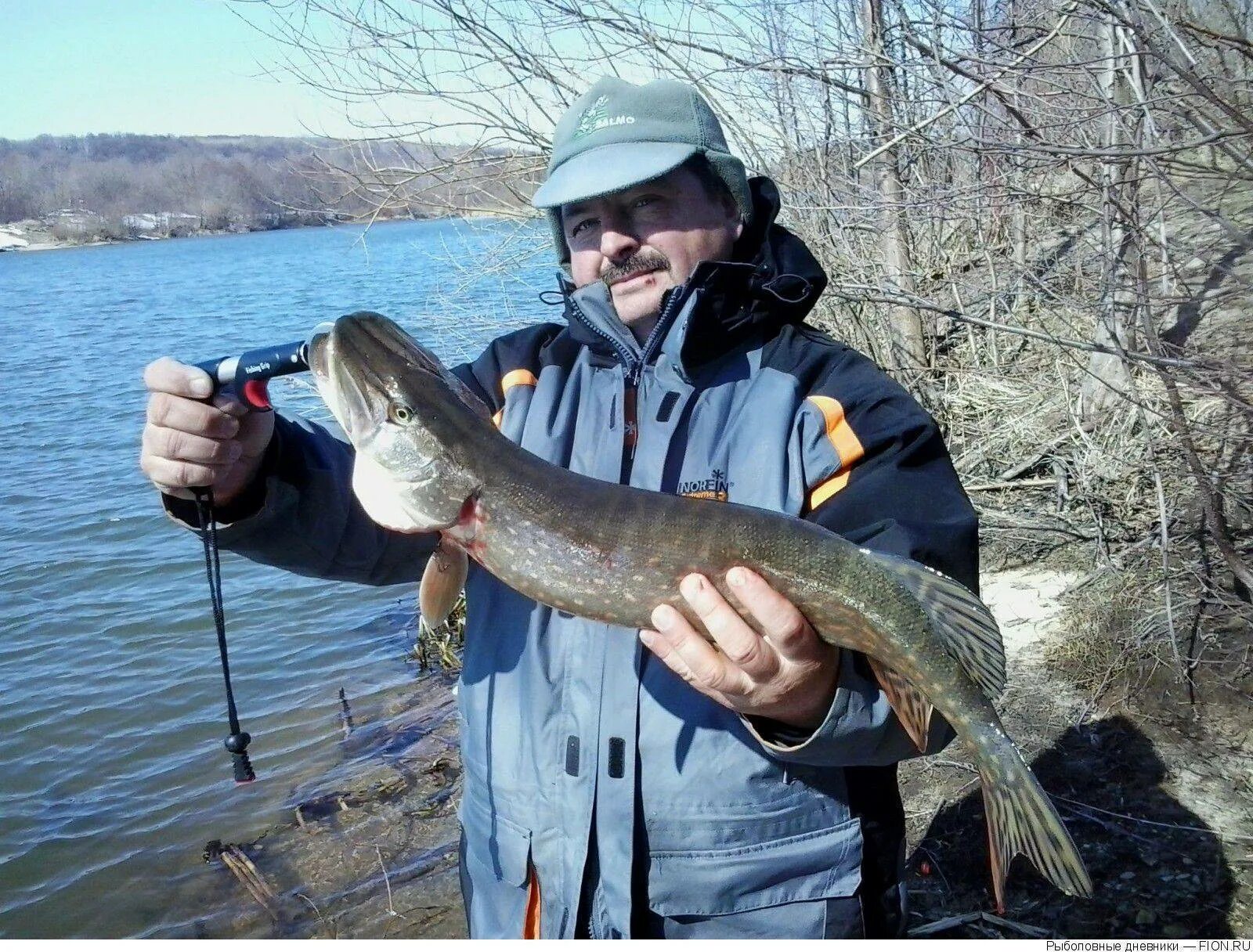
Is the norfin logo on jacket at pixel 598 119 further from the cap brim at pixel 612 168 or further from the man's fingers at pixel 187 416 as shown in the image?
the man's fingers at pixel 187 416

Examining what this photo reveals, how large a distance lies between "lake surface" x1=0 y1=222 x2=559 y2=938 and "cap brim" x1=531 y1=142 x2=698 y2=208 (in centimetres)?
401

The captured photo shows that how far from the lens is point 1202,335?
5719mm

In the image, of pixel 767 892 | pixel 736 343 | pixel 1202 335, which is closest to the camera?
pixel 767 892

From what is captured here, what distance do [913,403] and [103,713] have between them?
21.6 feet

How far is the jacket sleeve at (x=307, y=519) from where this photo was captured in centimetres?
245

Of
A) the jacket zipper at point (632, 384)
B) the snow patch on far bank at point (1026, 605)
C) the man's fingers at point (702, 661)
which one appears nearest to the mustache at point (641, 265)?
the jacket zipper at point (632, 384)

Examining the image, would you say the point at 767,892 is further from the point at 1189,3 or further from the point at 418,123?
the point at 418,123

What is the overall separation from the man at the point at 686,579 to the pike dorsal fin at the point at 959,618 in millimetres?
49

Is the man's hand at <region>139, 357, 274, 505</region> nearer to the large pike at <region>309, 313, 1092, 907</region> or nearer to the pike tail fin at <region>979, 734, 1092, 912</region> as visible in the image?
the large pike at <region>309, 313, 1092, 907</region>

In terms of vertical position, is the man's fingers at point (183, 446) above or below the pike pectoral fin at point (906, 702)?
above

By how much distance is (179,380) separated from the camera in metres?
2.21

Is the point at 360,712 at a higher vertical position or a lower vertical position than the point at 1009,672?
lower

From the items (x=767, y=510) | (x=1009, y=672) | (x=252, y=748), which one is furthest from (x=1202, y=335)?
(x=252, y=748)

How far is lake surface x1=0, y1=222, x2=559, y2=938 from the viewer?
5.12m
